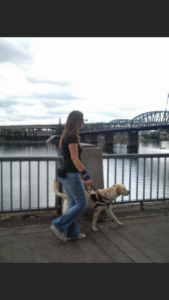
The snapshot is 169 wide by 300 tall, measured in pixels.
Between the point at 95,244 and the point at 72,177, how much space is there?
981 millimetres

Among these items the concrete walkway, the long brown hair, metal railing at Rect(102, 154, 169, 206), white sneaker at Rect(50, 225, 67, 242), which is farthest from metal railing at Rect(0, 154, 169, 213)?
the long brown hair

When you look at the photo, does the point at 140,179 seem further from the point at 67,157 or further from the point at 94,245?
the point at 67,157

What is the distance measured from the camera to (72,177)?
3.70m

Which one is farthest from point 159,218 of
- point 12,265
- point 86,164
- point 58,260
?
point 12,265

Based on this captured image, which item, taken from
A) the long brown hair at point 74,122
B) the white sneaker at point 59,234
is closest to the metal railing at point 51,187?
the white sneaker at point 59,234

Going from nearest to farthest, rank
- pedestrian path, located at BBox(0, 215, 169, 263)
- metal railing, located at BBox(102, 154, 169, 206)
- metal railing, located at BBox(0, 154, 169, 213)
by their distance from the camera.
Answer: pedestrian path, located at BBox(0, 215, 169, 263), metal railing, located at BBox(0, 154, 169, 213), metal railing, located at BBox(102, 154, 169, 206)

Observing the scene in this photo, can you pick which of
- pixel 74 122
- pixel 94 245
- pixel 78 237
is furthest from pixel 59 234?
pixel 74 122

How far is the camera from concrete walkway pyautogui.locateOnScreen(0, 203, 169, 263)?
3.32 m

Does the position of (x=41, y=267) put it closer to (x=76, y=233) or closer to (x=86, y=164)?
(x=76, y=233)

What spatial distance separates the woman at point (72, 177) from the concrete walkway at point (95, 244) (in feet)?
0.60

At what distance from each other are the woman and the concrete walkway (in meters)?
0.18

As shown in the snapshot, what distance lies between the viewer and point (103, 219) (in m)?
4.85

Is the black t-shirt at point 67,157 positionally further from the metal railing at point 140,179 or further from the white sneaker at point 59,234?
the metal railing at point 140,179

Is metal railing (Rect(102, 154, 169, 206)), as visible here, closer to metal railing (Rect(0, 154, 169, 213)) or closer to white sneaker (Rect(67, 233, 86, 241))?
metal railing (Rect(0, 154, 169, 213))
